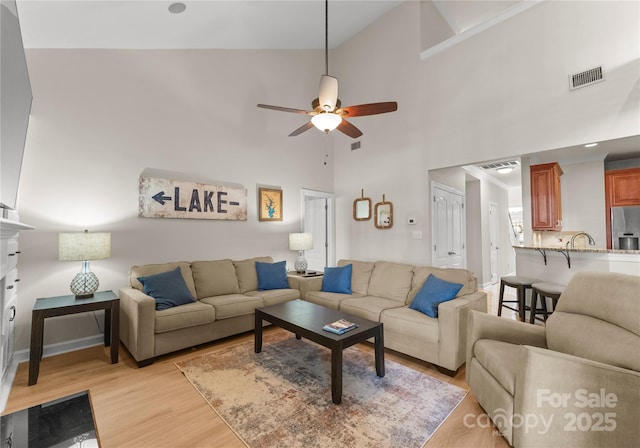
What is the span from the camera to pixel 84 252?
2.88 metres

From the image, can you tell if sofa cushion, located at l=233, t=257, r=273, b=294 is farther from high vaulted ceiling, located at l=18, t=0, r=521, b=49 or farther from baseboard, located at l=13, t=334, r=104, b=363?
Answer: high vaulted ceiling, located at l=18, t=0, r=521, b=49

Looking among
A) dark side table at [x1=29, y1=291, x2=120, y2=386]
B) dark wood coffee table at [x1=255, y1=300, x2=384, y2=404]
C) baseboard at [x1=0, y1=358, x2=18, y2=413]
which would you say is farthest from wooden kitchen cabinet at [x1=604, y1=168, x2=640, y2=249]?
baseboard at [x1=0, y1=358, x2=18, y2=413]

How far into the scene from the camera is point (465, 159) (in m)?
4.05

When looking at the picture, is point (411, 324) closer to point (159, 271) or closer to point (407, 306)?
point (407, 306)

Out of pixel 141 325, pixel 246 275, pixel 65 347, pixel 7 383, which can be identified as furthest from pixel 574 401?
pixel 65 347

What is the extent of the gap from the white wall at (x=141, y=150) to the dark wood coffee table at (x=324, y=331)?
1701 mm

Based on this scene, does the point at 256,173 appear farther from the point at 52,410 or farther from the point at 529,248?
the point at 529,248

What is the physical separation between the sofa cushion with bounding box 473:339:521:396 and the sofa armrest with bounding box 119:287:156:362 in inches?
111

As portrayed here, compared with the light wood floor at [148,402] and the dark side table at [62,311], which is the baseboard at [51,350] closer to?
the light wood floor at [148,402]

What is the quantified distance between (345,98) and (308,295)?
12.6 feet

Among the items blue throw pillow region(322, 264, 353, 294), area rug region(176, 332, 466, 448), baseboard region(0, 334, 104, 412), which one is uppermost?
blue throw pillow region(322, 264, 353, 294)

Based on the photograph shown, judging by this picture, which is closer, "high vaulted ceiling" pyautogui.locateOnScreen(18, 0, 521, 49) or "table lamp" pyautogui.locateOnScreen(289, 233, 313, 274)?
"high vaulted ceiling" pyautogui.locateOnScreen(18, 0, 521, 49)

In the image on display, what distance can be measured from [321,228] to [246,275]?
2.20m

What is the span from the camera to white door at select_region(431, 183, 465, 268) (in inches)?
185
